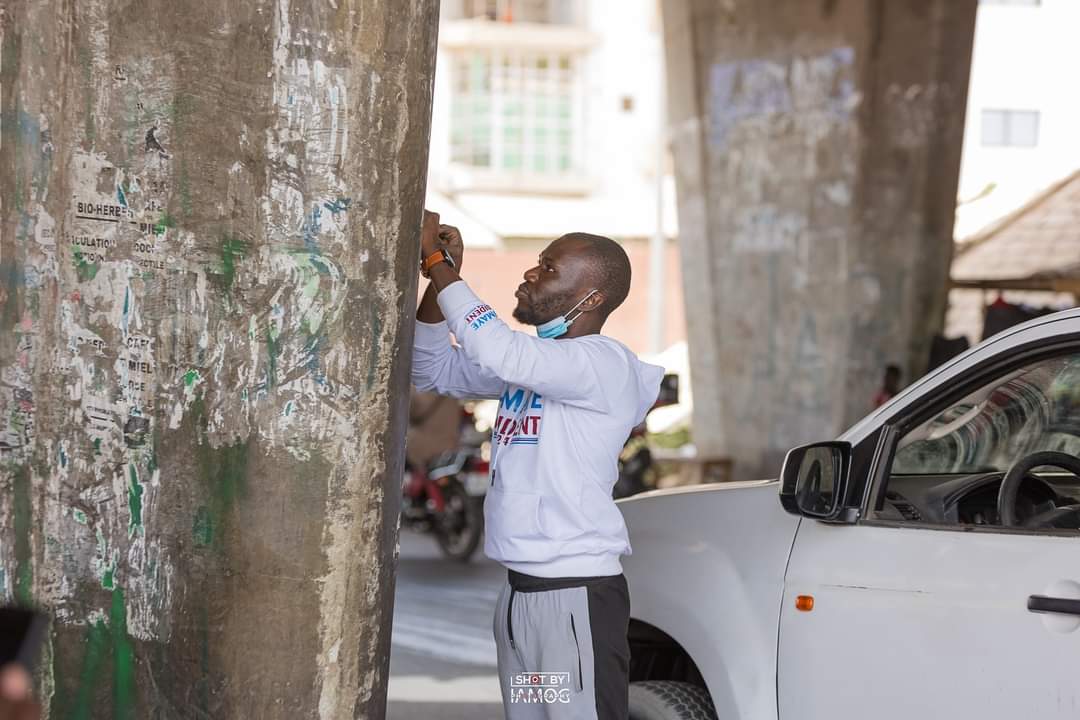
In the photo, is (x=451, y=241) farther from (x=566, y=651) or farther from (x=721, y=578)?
(x=721, y=578)

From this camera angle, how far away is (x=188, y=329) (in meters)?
3.10

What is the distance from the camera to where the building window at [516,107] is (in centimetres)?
4012

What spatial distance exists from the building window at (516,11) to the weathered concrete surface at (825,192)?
27569 millimetres

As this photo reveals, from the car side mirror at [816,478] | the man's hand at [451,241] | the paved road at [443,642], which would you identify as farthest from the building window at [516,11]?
the car side mirror at [816,478]

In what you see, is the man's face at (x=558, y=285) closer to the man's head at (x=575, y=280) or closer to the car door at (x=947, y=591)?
the man's head at (x=575, y=280)

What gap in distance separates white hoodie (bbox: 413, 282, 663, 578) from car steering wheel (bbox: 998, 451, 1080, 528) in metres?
0.94

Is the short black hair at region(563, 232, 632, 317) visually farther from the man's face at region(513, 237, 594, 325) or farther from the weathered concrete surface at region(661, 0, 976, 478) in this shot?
the weathered concrete surface at region(661, 0, 976, 478)

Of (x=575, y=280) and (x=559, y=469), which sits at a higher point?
(x=575, y=280)

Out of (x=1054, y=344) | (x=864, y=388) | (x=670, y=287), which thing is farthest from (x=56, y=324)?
(x=670, y=287)

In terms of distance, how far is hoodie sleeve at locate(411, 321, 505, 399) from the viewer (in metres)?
3.80

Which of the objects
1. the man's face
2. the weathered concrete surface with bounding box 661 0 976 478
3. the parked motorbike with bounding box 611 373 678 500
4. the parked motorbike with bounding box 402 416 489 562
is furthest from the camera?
the weathered concrete surface with bounding box 661 0 976 478

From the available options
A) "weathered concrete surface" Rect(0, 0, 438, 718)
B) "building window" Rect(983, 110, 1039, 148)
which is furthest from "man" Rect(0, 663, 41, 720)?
"building window" Rect(983, 110, 1039, 148)

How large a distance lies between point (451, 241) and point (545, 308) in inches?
11.4

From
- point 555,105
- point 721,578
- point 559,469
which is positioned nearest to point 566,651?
point 559,469
